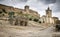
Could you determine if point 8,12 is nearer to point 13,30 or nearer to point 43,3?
point 13,30

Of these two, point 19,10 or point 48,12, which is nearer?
point 48,12

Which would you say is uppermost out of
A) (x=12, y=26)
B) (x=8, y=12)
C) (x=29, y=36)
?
(x=8, y=12)

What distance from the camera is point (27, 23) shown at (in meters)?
4.36

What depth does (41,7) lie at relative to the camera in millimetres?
4562

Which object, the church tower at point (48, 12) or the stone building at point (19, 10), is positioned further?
the church tower at point (48, 12)

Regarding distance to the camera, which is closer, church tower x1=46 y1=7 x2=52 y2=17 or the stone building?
the stone building

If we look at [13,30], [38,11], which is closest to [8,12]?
[13,30]

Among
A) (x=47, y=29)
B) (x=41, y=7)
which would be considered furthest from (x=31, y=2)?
(x=47, y=29)

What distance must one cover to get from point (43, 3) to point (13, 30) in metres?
1.32

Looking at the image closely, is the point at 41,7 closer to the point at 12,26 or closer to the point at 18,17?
the point at 18,17

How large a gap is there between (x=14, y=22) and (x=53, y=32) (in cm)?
118

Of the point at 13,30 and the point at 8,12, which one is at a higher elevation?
the point at 8,12

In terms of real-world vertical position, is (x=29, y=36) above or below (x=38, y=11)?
below

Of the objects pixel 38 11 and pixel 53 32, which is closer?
pixel 53 32
